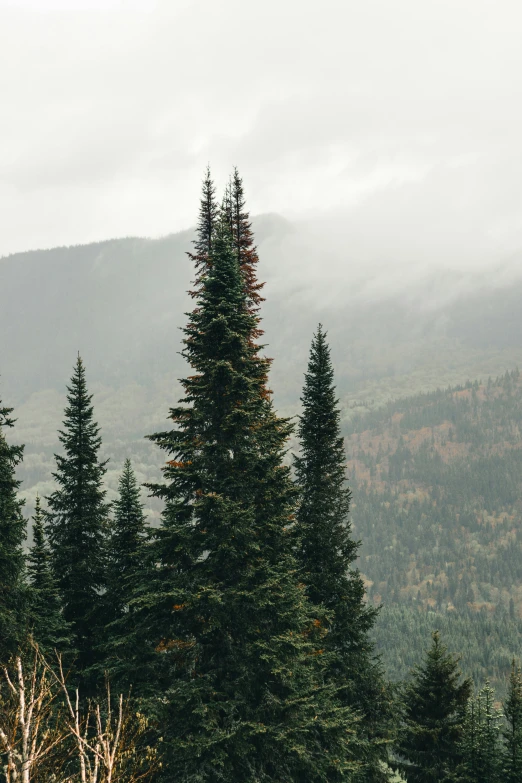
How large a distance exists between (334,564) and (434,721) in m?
15.1

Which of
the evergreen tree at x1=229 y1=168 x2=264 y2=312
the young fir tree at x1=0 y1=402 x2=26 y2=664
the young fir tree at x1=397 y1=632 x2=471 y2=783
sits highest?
the evergreen tree at x1=229 y1=168 x2=264 y2=312

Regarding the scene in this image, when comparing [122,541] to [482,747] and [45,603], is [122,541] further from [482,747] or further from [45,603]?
[482,747]

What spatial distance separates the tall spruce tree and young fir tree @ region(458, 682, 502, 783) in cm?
697

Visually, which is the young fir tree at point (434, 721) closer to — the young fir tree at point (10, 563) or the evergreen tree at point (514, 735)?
the evergreen tree at point (514, 735)

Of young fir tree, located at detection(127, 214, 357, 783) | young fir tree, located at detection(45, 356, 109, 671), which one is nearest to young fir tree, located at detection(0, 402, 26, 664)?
young fir tree, located at detection(127, 214, 357, 783)

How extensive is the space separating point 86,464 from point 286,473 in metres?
16.2

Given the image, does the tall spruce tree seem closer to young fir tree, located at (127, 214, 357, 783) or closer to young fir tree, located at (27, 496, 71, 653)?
young fir tree, located at (127, 214, 357, 783)

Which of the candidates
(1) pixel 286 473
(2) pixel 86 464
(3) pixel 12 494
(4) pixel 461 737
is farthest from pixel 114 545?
(4) pixel 461 737

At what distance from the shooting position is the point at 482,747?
32.5 metres

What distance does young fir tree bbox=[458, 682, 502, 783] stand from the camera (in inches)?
1265

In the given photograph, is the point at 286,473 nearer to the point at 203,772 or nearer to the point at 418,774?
the point at 203,772

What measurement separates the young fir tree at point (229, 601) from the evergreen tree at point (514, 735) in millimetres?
17603

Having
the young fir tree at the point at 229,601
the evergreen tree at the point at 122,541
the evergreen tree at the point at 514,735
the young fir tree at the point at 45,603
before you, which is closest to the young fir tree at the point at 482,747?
the evergreen tree at the point at 514,735

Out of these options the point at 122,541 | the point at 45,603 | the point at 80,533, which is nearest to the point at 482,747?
the point at 122,541
